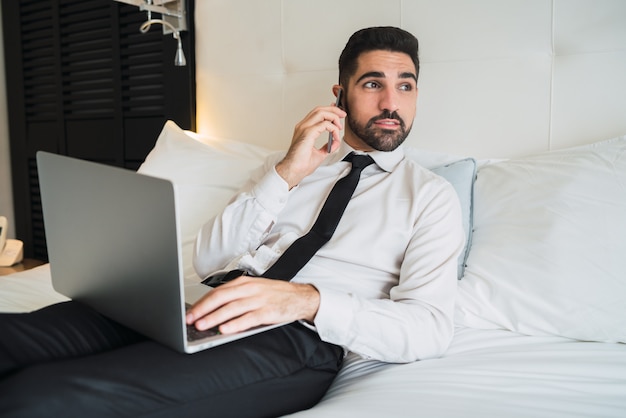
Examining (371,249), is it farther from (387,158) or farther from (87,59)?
(87,59)

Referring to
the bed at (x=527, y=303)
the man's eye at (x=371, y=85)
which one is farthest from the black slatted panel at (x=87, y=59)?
the man's eye at (x=371, y=85)

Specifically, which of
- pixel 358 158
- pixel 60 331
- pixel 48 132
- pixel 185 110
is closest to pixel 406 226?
pixel 358 158

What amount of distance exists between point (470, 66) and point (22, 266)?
240cm

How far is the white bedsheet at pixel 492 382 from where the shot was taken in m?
0.82

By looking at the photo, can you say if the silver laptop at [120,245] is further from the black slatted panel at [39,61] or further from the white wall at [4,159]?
the white wall at [4,159]

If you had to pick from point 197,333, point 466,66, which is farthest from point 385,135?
point 197,333

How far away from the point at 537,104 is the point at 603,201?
0.42 m

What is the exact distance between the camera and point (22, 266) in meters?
2.73

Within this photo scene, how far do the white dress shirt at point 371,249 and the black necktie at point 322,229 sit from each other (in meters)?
0.04

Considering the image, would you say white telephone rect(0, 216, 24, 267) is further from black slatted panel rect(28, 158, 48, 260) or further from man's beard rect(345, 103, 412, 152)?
man's beard rect(345, 103, 412, 152)

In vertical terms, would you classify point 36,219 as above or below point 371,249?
below

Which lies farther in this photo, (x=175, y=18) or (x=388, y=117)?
(x=175, y=18)

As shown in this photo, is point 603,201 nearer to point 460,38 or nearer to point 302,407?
point 460,38

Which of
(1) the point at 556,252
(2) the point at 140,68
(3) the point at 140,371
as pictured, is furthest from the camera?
(2) the point at 140,68
